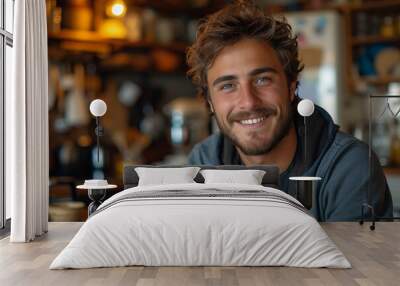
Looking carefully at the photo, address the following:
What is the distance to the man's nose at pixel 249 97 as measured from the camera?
18.5 ft

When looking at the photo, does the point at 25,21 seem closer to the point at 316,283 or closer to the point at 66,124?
the point at 66,124

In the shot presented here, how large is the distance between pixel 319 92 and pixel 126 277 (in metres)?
3.43

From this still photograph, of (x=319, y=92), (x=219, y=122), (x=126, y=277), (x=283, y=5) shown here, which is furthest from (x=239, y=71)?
(x=126, y=277)

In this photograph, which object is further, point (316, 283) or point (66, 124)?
point (66, 124)

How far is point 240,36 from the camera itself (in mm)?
5695

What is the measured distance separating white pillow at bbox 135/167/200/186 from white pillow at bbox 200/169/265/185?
15cm

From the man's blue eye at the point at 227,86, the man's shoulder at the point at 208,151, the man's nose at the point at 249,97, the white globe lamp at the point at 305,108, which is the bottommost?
the man's shoulder at the point at 208,151

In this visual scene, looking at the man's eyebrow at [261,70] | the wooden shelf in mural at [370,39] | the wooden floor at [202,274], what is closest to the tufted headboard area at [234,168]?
the man's eyebrow at [261,70]

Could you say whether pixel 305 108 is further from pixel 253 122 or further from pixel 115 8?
pixel 115 8

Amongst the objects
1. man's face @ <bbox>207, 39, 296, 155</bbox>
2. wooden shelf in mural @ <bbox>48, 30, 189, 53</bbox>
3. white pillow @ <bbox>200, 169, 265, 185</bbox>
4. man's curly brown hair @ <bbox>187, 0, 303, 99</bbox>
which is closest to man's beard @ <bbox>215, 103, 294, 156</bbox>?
man's face @ <bbox>207, 39, 296, 155</bbox>

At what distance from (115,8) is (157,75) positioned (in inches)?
30.9

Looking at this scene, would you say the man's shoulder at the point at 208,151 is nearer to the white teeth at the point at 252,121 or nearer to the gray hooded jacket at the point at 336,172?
the gray hooded jacket at the point at 336,172

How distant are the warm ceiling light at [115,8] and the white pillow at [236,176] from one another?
2.20 metres

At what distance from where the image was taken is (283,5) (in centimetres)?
680
